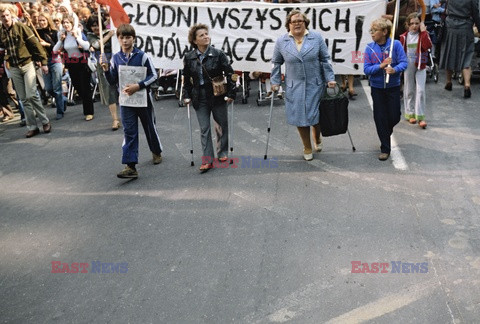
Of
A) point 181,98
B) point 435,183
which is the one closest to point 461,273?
point 435,183

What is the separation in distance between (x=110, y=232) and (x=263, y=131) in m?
3.71

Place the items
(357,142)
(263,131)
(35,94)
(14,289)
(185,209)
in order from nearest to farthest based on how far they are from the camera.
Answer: (14,289) → (185,209) → (357,142) → (263,131) → (35,94)

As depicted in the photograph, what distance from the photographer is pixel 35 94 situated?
359 inches

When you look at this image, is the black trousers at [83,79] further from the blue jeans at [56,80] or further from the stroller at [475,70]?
the stroller at [475,70]

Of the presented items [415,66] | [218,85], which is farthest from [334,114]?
[415,66]

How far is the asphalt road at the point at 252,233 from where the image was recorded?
13.3 feet

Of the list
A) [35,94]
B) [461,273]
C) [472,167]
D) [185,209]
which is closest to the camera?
[461,273]

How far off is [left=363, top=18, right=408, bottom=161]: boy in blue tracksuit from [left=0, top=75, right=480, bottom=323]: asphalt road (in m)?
0.46

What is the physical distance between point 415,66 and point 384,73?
4.75ft

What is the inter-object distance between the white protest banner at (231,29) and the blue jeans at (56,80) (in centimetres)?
226

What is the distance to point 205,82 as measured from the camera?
264 inches

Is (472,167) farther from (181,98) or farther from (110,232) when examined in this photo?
(181,98)

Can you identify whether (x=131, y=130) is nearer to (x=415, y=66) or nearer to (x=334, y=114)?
(x=334, y=114)

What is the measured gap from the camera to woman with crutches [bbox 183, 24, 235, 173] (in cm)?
658
